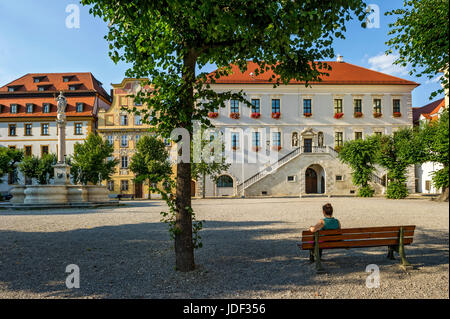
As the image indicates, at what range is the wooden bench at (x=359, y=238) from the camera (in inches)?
202

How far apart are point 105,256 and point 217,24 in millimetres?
5073

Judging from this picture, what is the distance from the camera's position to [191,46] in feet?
17.5

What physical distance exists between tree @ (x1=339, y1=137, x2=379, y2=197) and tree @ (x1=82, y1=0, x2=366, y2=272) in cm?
2422

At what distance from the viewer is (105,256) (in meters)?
6.50

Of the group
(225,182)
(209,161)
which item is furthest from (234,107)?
(225,182)

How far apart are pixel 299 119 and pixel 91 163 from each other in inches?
919

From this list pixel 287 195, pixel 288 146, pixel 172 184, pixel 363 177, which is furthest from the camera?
pixel 288 146

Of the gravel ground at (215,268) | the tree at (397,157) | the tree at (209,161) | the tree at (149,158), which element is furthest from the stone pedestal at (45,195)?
the tree at (397,157)

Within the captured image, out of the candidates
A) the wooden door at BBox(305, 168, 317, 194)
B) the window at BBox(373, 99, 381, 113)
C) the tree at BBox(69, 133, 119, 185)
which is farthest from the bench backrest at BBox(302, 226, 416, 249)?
the window at BBox(373, 99, 381, 113)

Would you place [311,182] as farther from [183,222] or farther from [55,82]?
[55,82]

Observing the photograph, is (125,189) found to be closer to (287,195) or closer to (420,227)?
(287,195)

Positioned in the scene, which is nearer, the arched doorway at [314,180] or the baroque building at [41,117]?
the arched doorway at [314,180]

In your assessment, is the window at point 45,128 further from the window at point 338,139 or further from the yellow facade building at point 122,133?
the window at point 338,139

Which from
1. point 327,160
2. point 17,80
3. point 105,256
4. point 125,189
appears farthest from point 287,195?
point 17,80
